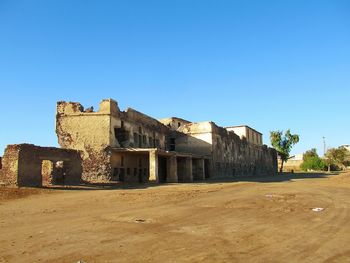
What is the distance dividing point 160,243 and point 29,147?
19.7 meters

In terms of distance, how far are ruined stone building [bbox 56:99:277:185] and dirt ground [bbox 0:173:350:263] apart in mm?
18014

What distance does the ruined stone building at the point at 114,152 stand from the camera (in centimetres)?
2633

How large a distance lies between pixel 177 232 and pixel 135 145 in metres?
30.2

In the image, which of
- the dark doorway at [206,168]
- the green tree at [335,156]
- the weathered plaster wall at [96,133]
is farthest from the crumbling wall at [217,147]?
the green tree at [335,156]

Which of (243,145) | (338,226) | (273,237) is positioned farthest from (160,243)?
(243,145)

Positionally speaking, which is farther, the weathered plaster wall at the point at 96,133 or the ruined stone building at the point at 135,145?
the ruined stone building at the point at 135,145

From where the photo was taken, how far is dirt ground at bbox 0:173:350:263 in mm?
7801

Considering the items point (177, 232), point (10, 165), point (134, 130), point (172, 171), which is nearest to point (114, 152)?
point (134, 130)

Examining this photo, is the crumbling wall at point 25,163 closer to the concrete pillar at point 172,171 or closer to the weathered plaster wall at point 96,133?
the weathered plaster wall at point 96,133

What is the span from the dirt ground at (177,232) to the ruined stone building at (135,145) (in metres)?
18.0

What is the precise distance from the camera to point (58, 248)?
334 inches

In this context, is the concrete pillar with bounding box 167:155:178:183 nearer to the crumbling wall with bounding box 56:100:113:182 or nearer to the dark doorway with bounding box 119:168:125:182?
the dark doorway with bounding box 119:168:125:182

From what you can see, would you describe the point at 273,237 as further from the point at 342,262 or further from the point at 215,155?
the point at 215,155

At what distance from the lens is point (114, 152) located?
3638cm
